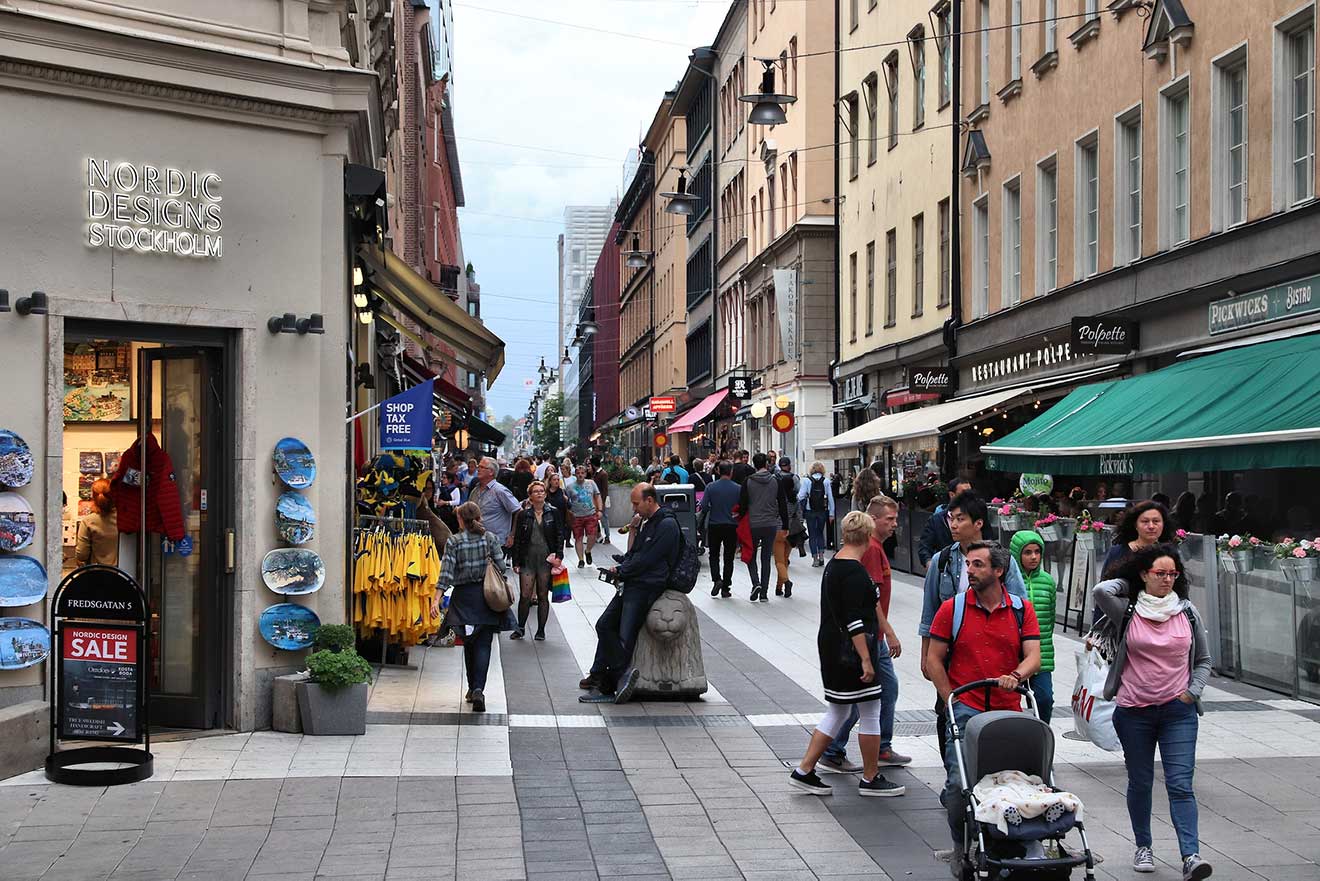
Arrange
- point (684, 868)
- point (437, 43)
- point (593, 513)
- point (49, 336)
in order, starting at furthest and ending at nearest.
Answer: point (437, 43) < point (593, 513) < point (49, 336) < point (684, 868)

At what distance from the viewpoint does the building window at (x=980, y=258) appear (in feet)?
96.4

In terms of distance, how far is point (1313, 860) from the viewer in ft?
25.5

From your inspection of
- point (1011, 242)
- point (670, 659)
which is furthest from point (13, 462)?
point (1011, 242)

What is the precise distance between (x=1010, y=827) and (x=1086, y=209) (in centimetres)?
1902

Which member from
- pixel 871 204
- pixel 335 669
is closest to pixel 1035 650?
pixel 335 669

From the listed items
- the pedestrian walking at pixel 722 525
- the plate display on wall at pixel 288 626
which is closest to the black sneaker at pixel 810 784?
the plate display on wall at pixel 288 626

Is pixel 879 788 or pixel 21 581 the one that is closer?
pixel 879 788

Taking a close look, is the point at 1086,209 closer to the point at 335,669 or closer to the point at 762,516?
the point at 762,516

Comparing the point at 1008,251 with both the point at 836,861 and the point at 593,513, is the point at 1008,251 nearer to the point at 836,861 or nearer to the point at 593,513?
the point at 593,513

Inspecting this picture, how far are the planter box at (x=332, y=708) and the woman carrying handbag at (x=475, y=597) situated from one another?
1.32 m

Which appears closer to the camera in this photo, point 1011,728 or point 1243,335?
point 1011,728

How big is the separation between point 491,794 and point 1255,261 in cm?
1235

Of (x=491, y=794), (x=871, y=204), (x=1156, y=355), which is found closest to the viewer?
(x=491, y=794)

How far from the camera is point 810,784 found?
9.52 m
